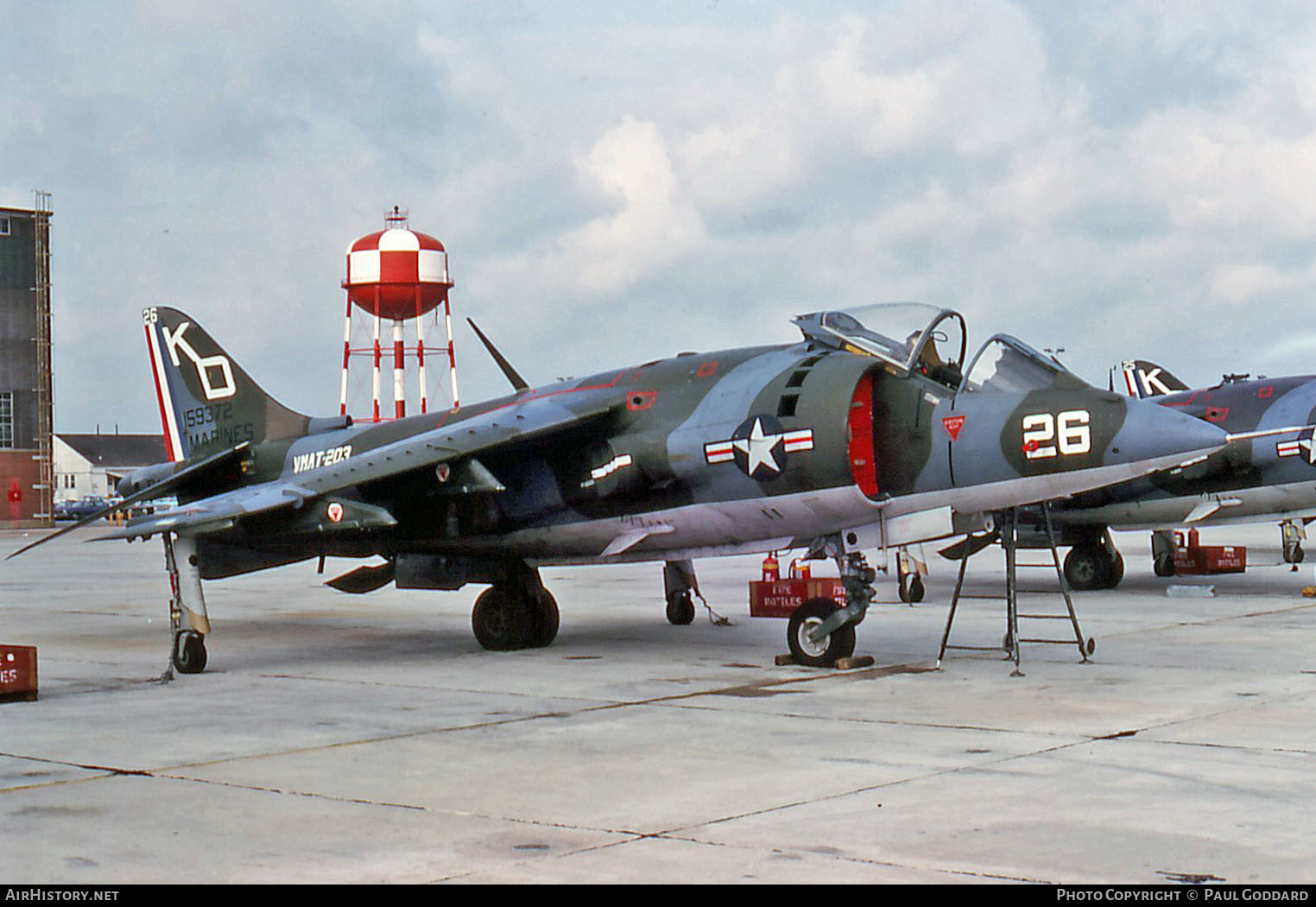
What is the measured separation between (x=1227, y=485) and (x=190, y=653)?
14.1 metres

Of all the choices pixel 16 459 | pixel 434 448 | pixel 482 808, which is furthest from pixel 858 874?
pixel 16 459

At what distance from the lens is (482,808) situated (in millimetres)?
6812

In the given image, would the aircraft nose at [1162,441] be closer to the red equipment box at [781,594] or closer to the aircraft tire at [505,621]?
the red equipment box at [781,594]

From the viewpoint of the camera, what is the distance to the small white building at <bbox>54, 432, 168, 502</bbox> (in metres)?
105

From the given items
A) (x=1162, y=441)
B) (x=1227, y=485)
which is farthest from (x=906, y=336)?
(x=1227, y=485)

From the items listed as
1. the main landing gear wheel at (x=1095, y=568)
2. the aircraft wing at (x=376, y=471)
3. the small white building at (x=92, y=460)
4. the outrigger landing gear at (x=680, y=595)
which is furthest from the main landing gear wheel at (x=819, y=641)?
the small white building at (x=92, y=460)

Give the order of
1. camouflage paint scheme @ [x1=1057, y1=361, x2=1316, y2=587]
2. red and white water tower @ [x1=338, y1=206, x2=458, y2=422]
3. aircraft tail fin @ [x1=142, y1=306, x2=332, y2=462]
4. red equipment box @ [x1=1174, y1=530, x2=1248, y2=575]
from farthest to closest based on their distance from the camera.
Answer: red and white water tower @ [x1=338, y1=206, x2=458, y2=422] < red equipment box @ [x1=1174, y1=530, x2=1248, y2=575] < camouflage paint scheme @ [x1=1057, y1=361, x2=1316, y2=587] < aircraft tail fin @ [x1=142, y1=306, x2=332, y2=462]

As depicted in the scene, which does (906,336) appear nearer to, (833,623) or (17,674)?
(833,623)

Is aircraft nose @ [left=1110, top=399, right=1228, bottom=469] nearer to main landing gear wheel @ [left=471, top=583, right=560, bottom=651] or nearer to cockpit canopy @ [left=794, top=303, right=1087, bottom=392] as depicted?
cockpit canopy @ [left=794, top=303, right=1087, bottom=392]

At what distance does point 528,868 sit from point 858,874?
4.12 ft

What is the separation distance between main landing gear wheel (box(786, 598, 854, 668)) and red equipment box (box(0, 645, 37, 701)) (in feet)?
19.3

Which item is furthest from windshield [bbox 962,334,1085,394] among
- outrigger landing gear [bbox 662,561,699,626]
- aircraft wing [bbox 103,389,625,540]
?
outrigger landing gear [bbox 662,561,699,626]

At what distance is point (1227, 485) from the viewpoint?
20203mm
